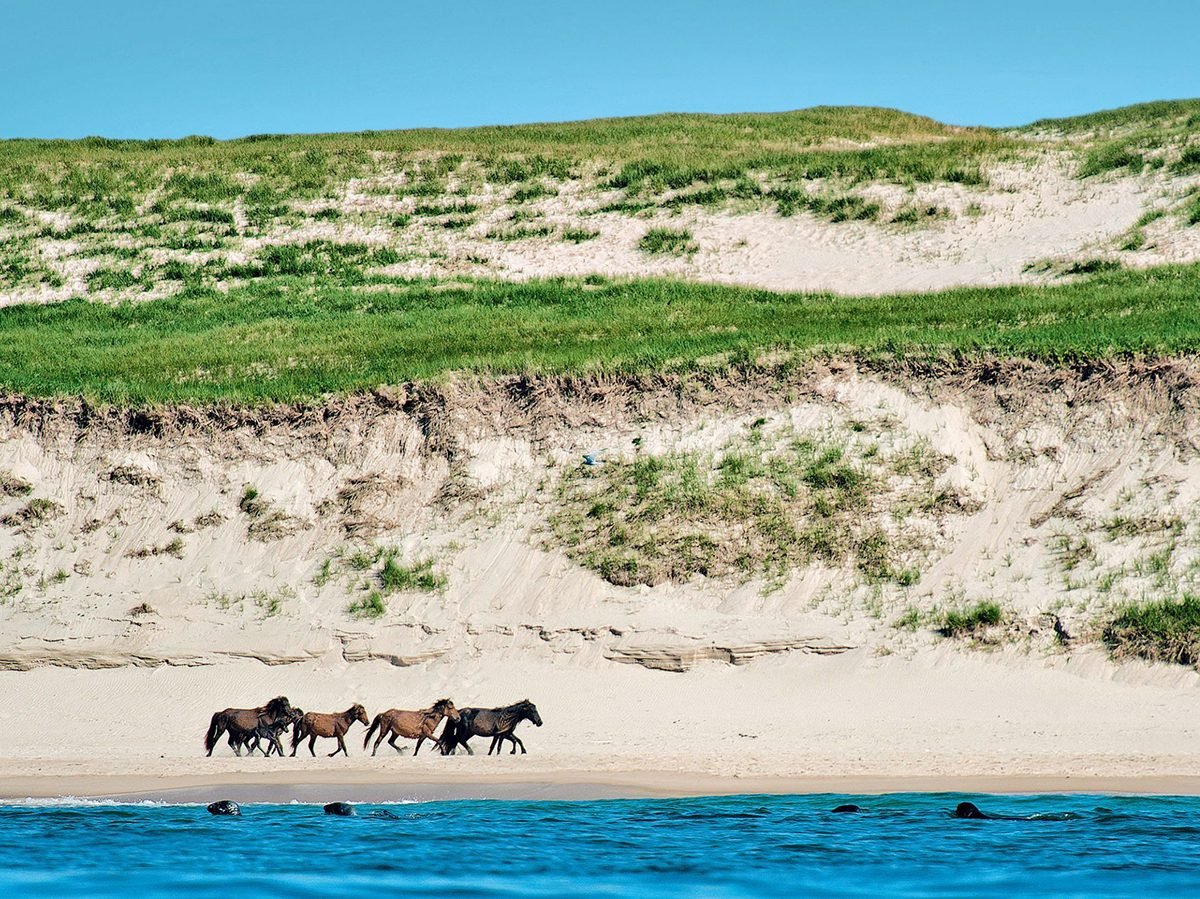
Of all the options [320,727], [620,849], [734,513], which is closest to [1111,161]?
[734,513]

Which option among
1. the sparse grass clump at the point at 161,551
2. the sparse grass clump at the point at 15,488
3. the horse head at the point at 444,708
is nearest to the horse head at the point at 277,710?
the horse head at the point at 444,708

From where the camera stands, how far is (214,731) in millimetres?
16547

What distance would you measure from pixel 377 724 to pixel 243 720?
1748mm

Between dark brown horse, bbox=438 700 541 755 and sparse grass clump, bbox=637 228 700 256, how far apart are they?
25022mm

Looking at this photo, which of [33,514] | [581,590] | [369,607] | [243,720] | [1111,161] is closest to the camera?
[243,720]

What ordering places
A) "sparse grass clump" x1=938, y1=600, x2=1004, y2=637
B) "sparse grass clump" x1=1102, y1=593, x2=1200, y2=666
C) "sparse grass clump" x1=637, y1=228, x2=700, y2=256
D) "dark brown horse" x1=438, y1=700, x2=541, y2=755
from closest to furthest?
"dark brown horse" x1=438, y1=700, x2=541, y2=755, "sparse grass clump" x1=1102, y1=593, x2=1200, y2=666, "sparse grass clump" x1=938, y1=600, x2=1004, y2=637, "sparse grass clump" x1=637, y1=228, x2=700, y2=256

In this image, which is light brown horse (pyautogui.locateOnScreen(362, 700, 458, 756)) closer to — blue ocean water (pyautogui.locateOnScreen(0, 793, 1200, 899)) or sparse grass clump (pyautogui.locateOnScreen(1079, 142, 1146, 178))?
blue ocean water (pyautogui.locateOnScreen(0, 793, 1200, 899))

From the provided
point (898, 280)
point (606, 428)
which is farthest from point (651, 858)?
point (898, 280)

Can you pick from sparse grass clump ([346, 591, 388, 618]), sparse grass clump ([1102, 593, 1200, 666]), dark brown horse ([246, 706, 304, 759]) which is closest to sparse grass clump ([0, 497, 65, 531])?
sparse grass clump ([346, 591, 388, 618])

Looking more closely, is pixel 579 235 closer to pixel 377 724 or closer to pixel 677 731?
pixel 677 731

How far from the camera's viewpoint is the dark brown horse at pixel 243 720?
53.8 feet

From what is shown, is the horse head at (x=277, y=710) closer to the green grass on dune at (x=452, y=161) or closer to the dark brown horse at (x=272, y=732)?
the dark brown horse at (x=272, y=732)

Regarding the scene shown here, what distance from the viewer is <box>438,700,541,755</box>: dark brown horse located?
16.2 metres

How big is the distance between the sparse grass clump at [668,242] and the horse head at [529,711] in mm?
24613
